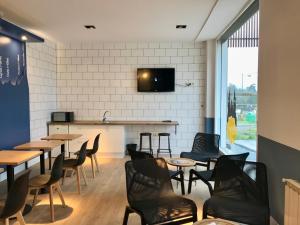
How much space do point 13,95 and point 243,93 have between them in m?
4.18

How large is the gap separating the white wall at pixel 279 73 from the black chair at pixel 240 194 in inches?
Result: 18.2

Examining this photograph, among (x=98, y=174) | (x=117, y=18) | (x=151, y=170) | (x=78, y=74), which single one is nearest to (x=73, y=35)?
(x=78, y=74)

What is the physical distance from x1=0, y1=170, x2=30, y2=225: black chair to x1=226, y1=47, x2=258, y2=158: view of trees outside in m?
3.32

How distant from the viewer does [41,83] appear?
640cm

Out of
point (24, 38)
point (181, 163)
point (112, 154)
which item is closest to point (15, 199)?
point (181, 163)

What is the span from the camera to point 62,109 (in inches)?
289

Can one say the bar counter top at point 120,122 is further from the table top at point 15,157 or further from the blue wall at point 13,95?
the table top at point 15,157

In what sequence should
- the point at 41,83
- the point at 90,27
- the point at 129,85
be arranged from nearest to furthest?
the point at 90,27, the point at 41,83, the point at 129,85

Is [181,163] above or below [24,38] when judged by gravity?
below

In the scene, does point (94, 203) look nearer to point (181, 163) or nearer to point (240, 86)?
point (181, 163)

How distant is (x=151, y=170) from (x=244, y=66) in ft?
9.85

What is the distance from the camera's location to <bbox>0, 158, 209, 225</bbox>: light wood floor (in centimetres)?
337

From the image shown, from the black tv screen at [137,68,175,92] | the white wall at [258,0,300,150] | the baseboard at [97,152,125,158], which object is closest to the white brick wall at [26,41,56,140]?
the baseboard at [97,152,125,158]

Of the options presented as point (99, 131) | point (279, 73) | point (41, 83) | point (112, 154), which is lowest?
point (112, 154)
